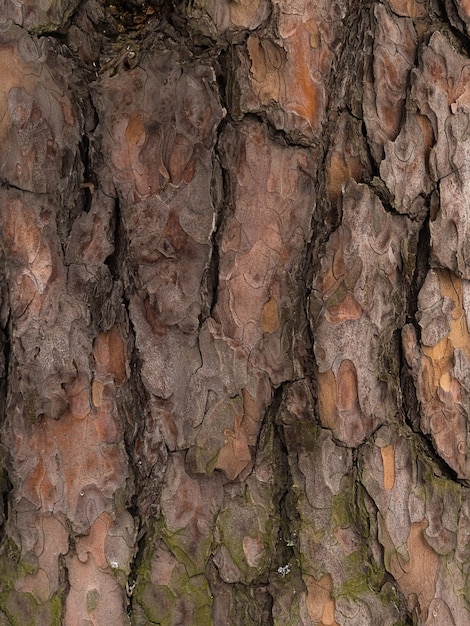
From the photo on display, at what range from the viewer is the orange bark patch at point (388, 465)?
1.22m

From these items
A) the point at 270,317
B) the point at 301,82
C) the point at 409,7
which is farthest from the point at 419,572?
the point at 409,7

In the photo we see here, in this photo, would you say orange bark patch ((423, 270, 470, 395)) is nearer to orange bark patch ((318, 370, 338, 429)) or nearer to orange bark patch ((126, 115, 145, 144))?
orange bark patch ((318, 370, 338, 429))

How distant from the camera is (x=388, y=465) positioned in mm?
1225

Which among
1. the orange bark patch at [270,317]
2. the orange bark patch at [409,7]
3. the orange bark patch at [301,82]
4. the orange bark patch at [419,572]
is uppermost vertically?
the orange bark patch at [409,7]

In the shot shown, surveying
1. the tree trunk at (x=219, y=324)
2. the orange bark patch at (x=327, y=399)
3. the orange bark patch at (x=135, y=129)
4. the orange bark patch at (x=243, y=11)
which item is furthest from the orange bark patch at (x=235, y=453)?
the orange bark patch at (x=243, y=11)

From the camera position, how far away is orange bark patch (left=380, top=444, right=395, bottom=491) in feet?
4.01

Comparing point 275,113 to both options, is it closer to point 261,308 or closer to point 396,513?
point 261,308

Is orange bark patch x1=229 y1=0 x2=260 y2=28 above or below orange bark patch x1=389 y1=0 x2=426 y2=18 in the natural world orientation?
below

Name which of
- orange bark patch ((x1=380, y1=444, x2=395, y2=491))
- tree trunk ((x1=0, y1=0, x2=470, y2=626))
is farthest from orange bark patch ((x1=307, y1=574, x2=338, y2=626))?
orange bark patch ((x1=380, y1=444, x2=395, y2=491))

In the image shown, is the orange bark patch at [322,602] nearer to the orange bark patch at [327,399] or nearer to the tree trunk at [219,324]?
the tree trunk at [219,324]

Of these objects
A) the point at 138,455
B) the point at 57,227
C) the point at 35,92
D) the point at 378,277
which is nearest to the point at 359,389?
the point at 378,277

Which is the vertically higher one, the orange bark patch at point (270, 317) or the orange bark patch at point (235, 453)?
the orange bark patch at point (270, 317)

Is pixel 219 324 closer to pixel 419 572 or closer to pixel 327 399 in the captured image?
pixel 327 399

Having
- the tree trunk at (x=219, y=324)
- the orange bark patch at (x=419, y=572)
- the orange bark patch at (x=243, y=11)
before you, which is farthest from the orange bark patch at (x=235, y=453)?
the orange bark patch at (x=243, y=11)
